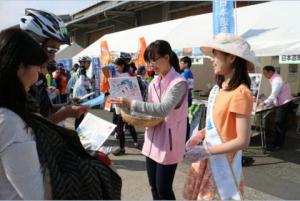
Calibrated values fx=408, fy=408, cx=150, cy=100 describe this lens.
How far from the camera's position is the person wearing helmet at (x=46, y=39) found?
2.48 metres

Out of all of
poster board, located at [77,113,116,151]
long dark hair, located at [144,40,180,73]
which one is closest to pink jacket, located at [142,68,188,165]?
long dark hair, located at [144,40,180,73]

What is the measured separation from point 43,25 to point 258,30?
6833mm

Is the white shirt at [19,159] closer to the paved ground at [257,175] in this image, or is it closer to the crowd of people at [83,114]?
the crowd of people at [83,114]

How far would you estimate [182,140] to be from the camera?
11.2 feet

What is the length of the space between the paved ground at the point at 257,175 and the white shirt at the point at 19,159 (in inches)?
142

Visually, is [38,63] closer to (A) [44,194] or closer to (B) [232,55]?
(A) [44,194]

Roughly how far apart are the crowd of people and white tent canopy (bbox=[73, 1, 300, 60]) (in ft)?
6.32

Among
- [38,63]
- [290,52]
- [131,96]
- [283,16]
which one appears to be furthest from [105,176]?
[283,16]

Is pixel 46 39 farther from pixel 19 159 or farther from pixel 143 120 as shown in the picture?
pixel 19 159

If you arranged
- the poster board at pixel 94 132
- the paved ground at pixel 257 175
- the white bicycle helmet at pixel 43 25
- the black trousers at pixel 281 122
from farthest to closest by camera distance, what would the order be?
the black trousers at pixel 281 122, the paved ground at pixel 257 175, the white bicycle helmet at pixel 43 25, the poster board at pixel 94 132

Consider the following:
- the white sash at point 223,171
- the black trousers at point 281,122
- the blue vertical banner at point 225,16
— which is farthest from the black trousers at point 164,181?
the black trousers at point 281,122

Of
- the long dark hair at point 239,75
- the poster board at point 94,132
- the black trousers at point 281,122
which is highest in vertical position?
the long dark hair at point 239,75

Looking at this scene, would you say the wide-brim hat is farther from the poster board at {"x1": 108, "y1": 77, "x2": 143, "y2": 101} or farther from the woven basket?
the poster board at {"x1": 108, "y1": 77, "x2": 143, "y2": 101}

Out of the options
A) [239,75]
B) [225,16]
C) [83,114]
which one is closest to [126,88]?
[83,114]
